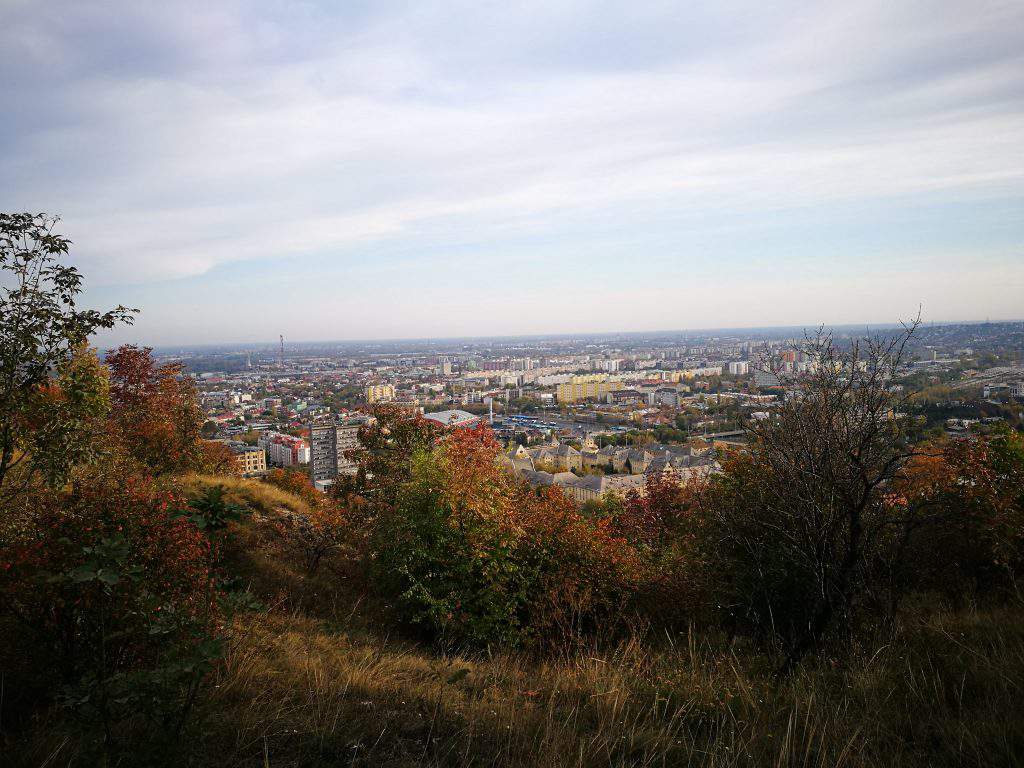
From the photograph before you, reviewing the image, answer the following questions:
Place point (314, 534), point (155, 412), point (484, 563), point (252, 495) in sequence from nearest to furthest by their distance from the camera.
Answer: point (484, 563)
point (314, 534)
point (252, 495)
point (155, 412)

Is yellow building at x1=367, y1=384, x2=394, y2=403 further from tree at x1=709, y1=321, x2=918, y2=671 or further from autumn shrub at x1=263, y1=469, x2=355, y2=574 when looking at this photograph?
tree at x1=709, y1=321, x2=918, y2=671

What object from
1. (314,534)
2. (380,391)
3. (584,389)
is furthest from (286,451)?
(584,389)

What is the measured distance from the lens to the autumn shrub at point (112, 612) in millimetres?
2182

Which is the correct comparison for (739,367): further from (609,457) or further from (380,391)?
(380,391)

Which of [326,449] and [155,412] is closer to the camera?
[155,412]

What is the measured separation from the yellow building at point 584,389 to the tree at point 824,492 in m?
64.0

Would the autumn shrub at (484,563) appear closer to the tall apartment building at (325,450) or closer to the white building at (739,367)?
the tall apartment building at (325,450)

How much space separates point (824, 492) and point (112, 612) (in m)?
4.78

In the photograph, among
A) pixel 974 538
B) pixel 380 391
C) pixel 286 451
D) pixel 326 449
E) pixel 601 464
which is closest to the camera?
pixel 974 538

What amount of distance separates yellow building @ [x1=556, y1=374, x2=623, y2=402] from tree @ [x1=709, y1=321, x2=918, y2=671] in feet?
210

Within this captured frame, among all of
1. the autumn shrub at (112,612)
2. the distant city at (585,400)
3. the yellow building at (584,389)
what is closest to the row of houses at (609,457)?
the distant city at (585,400)

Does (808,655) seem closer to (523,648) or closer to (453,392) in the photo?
(523,648)

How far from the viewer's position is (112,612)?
2.79 meters

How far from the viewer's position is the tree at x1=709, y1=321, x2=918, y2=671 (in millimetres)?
3775
